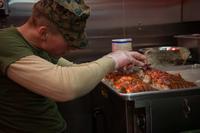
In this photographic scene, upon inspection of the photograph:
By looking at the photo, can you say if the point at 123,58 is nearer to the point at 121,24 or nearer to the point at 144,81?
the point at 144,81

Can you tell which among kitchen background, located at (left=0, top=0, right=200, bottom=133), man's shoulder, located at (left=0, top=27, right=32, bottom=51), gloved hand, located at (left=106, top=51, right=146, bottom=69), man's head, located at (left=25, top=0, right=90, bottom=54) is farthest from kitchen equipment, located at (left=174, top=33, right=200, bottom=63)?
man's shoulder, located at (left=0, top=27, right=32, bottom=51)

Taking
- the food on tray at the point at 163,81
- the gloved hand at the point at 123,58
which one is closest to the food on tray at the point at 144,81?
the food on tray at the point at 163,81

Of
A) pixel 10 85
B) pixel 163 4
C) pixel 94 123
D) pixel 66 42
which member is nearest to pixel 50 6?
pixel 66 42

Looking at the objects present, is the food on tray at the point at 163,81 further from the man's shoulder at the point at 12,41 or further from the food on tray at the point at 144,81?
the man's shoulder at the point at 12,41

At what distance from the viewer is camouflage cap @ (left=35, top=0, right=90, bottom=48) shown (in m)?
0.91

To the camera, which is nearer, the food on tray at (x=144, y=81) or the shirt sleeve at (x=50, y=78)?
the shirt sleeve at (x=50, y=78)

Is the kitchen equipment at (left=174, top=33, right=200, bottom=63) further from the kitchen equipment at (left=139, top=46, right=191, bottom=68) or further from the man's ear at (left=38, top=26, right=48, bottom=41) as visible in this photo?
the man's ear at (left=38, top=26, right=48, bottom=41)

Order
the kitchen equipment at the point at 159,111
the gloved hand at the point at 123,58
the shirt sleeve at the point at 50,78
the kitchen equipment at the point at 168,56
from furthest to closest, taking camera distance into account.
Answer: the kitchen equipment at the point at 168,56 < the kitchen equipment at the point at 159,111 < the gloved hand at the point at 123,58 < the shirt sleeve at the point at 50,78

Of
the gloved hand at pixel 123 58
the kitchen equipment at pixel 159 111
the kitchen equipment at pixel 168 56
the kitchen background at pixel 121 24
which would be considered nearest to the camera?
the gloved hand at pixel 123 58

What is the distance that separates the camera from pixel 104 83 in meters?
1.57

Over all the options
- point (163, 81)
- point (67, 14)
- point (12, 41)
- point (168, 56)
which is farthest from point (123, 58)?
Result: point (168, 56)

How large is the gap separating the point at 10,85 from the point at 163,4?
158cm

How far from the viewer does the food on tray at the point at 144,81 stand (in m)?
1.38

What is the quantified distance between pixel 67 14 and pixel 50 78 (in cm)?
19
